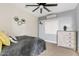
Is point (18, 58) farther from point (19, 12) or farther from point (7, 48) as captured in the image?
point (19, 12)

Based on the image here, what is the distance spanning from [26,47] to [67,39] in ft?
1.37

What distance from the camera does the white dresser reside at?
132 centimetres

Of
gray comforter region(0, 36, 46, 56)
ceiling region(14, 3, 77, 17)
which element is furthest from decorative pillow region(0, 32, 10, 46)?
ceiling region(14, 3, 77, 17)

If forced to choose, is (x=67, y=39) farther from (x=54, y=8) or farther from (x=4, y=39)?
(x=4, y=39)

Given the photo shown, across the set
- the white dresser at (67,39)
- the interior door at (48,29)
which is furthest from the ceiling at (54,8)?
the white dresser at (67,39)

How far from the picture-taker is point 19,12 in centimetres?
137

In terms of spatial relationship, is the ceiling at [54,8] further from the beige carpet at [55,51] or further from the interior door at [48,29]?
the beige carpet at [55,51]

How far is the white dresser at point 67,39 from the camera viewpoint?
1.32m

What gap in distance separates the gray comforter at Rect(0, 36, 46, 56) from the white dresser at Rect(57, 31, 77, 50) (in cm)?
17

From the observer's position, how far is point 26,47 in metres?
1.35

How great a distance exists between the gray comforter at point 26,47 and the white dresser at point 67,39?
6.8 inches

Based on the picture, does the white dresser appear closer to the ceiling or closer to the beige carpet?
the beige carpet

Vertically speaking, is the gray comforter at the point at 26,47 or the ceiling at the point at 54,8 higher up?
the ceiling at the point at 54,8

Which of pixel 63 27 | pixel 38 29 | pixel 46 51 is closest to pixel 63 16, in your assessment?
pixel 63 27
